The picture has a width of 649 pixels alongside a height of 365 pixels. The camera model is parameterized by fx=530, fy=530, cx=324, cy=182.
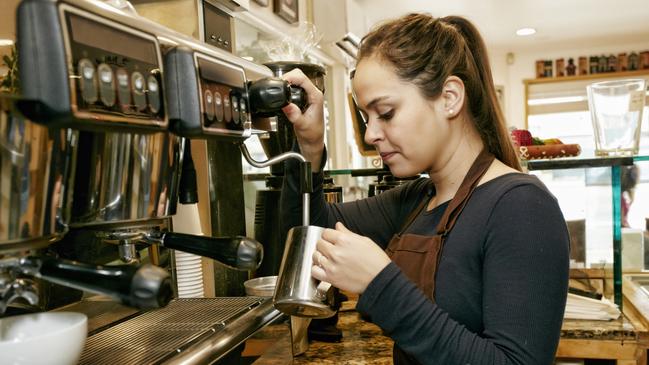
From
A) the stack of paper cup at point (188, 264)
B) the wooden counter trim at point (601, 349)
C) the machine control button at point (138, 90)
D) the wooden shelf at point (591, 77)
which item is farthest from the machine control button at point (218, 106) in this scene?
the wooden shelf at point (591, 77)

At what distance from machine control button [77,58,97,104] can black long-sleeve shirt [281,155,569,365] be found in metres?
0.45

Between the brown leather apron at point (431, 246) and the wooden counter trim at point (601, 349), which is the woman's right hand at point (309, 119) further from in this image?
the wooden counter trim at point (601, 349)

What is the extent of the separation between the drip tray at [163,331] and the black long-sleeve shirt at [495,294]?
21 centimetres

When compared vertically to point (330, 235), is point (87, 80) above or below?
above

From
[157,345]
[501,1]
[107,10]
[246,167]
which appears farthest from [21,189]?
[501,1]

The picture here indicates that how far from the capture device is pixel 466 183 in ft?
2.86

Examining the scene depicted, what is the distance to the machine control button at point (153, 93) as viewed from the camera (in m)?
0.51

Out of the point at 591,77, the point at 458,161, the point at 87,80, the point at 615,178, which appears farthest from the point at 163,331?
the point at 591,77

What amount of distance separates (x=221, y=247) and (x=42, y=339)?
22cm

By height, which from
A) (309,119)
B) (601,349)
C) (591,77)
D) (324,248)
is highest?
(591,77)

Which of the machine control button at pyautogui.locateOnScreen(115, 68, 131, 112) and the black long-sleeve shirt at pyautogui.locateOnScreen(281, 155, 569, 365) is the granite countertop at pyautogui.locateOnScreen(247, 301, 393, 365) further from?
the machine control button at pyautogui.locateOnScreen(115, 68, 131, 112)

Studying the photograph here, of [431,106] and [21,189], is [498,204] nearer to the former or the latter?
[431,106]

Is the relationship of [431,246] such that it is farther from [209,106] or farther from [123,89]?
[123,89]

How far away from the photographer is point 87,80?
439mm
